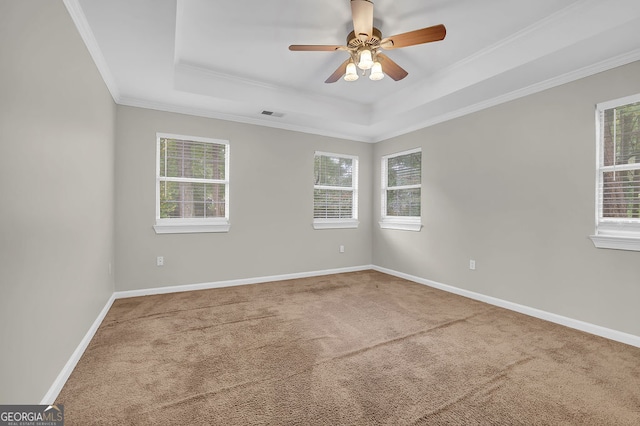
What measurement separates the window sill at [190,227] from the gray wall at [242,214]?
2.5 inches

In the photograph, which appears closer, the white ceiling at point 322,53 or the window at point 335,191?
the white ceiling at point 322,53

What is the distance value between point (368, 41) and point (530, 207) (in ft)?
8.05

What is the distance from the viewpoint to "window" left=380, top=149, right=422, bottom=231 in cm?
462

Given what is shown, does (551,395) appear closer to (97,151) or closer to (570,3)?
(570,3)

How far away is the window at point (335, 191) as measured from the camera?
4988 mm

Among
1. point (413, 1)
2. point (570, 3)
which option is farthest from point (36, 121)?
point (570, 3)

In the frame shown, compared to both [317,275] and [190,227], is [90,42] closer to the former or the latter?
[190,227]

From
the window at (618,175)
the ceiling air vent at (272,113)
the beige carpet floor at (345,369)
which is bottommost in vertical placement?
the beige carpet floor at (345,369)

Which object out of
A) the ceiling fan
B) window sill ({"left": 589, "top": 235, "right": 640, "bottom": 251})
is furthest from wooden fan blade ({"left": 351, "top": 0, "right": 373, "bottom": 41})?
window sill ({"left": 589, "top": 235, "right": 640, "bottom": 251})

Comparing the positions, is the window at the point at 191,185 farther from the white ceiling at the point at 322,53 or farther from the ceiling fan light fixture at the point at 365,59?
the ceiling fan light fixture at the point at 365,59

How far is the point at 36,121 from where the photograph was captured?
1.50 meters

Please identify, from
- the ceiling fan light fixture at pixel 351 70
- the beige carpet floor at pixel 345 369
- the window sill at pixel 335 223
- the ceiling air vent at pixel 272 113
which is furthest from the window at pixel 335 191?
the ceiling fan light fixture at pixel 351 70

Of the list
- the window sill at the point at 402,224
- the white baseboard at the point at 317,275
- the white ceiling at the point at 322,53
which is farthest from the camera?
the window sill at the point at 402,224

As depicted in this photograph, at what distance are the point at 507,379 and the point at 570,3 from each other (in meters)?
2.82
